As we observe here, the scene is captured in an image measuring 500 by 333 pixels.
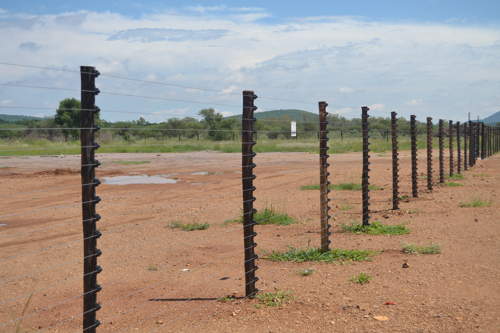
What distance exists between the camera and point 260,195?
15.8 metres

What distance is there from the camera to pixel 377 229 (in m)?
9.72

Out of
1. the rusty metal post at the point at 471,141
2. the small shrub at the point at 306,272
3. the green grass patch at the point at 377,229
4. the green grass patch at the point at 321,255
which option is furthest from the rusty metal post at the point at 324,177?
the rusty metal post at the point at 471,141

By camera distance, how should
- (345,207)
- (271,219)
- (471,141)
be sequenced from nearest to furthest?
Result: (271,219) → (345,207) → (471,141)

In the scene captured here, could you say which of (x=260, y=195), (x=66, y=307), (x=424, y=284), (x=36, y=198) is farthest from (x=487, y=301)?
(x=36, y=198)

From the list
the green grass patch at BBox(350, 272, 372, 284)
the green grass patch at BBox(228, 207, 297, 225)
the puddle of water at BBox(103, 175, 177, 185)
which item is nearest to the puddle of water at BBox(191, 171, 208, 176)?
the puddle of water at BBox(103, 175, 177, 185)

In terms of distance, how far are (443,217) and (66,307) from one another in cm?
785

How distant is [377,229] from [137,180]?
1286 centimetres

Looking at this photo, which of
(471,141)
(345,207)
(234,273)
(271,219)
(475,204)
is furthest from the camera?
(471,141)

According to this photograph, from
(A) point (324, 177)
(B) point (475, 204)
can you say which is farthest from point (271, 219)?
(B) point (475, 204)

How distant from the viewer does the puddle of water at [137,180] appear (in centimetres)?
1992

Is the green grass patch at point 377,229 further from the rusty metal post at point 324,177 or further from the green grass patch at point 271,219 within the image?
the rusty metal post at point 324,177

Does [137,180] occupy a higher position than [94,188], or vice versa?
[94,188]

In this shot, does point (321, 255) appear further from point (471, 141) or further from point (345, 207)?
point (471, 141)

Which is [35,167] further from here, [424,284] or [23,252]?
[424,284]
